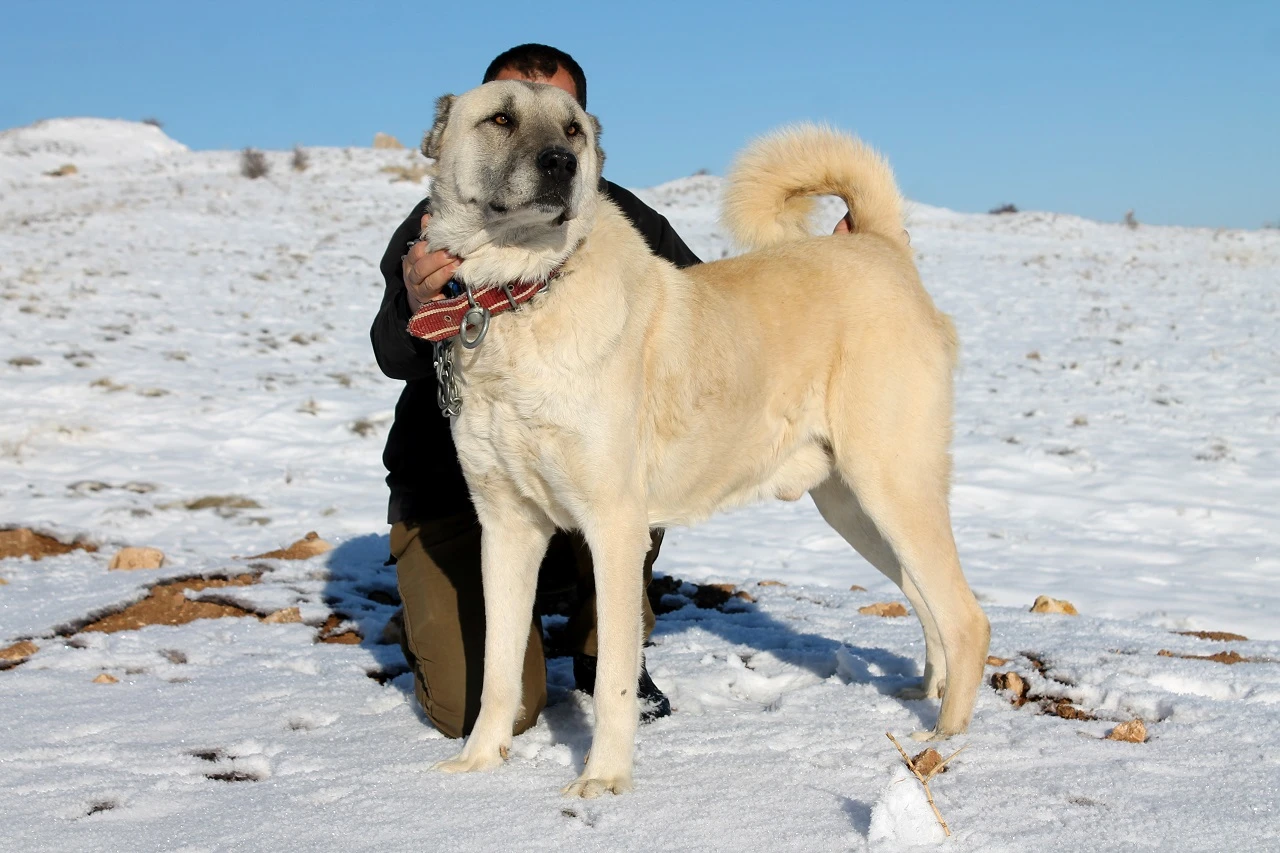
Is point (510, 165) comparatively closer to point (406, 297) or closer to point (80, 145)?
point (406, 297)

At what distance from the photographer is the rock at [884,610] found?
3777mm

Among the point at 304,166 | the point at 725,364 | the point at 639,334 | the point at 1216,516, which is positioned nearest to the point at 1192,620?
the point at 1216,516

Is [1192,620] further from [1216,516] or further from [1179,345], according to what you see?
[1179,345]

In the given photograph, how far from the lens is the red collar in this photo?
2227 millimetres

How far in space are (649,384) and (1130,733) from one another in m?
1.38

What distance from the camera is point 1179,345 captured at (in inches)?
409

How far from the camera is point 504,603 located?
2.44 meters

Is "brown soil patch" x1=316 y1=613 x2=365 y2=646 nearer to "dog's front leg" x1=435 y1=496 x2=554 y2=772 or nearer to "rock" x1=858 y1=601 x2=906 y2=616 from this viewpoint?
"dog's front leg" x1=435 y1=496 x2=554 y2=772

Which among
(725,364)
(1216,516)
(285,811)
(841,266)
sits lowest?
(285,811)

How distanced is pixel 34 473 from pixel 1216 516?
6.17 meters

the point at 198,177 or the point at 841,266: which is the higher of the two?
the point at 198,177

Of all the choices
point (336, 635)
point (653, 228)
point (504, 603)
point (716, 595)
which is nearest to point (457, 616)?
point (504, 603)

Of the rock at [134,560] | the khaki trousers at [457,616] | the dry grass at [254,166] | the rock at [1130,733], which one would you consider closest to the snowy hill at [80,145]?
the dry grass at [254,166]

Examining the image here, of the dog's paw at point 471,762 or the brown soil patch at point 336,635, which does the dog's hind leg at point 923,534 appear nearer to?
the dog's paw at point 471,762
